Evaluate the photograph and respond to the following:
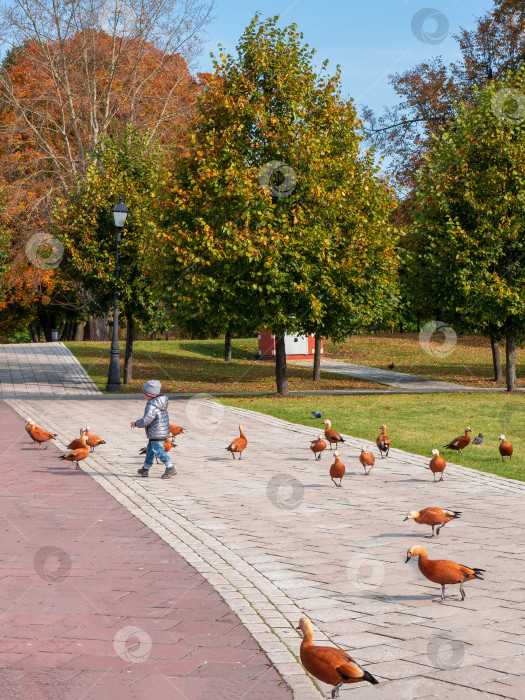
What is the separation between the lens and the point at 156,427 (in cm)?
1152

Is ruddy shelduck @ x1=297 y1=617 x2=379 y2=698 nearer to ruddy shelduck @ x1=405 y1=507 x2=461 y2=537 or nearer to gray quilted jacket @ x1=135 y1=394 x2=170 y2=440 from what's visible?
ruddy shelduck @ x1=405 y1=507 x2=461 y2=537

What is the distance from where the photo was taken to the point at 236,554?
24.6 ft

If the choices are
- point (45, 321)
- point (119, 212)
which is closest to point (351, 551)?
point (119, 212)

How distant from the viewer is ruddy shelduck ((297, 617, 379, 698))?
169 inches

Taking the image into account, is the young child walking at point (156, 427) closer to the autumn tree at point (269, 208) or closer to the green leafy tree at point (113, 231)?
the autumn tree at point (269, 208)

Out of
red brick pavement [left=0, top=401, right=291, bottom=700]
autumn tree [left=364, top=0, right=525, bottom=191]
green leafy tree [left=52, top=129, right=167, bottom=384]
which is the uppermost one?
autumn tree [left=364, top=0, right=525, bottom=191]

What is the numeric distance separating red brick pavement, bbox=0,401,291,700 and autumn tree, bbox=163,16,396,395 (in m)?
13.9

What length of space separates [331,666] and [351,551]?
326 cm

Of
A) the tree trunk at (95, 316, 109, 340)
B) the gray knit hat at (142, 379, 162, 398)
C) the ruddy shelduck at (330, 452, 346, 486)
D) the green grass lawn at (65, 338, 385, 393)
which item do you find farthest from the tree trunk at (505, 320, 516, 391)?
the tree trunk at (95, 316, 109, 340)

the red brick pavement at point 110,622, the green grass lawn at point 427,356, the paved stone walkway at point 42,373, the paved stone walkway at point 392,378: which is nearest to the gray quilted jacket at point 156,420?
the red brick pavement at point 110,622

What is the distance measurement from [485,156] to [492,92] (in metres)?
2.23

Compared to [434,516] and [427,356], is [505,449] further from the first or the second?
[427,356]

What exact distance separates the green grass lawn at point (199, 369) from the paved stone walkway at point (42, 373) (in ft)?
1.92

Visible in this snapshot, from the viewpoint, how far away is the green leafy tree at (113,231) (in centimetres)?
2566
